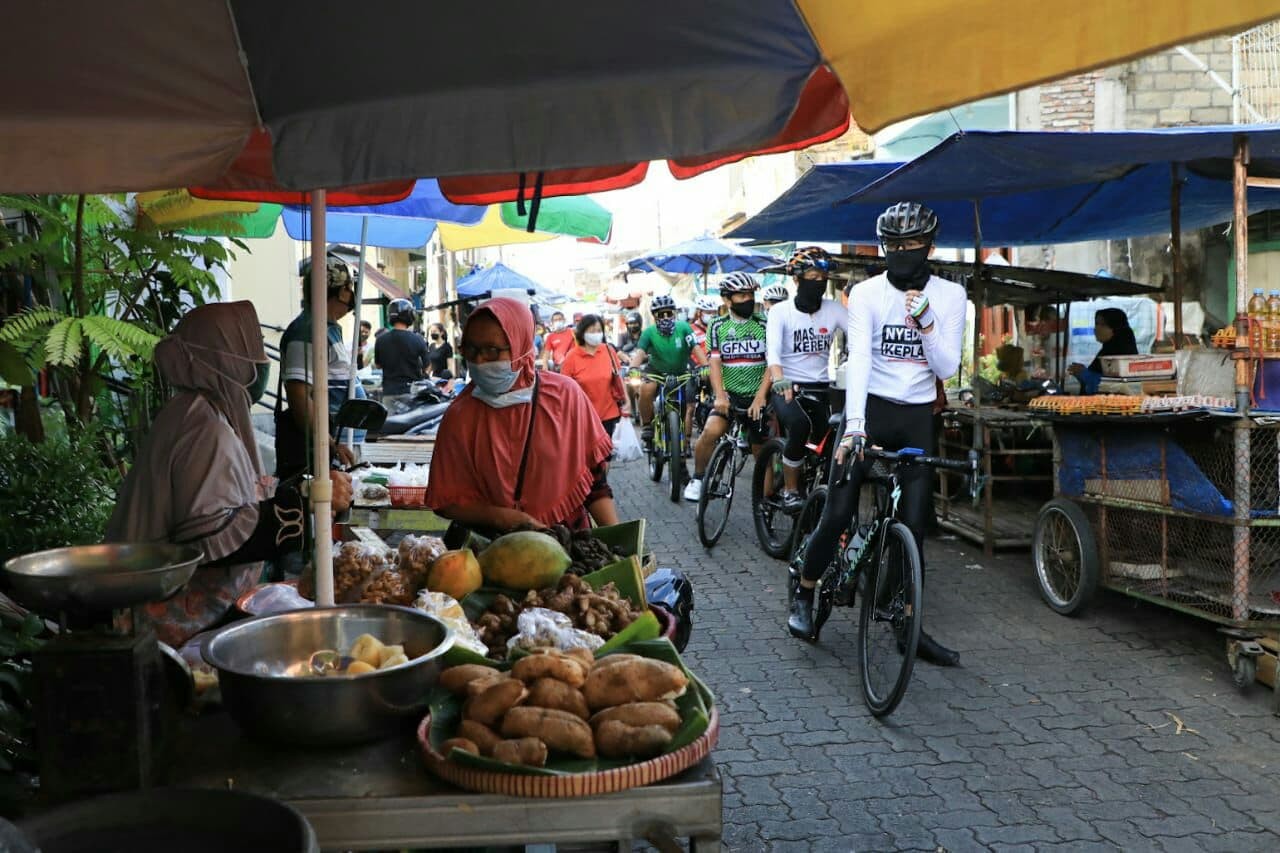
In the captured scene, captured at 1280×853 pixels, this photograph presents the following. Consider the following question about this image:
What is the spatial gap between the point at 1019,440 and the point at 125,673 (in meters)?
8.15

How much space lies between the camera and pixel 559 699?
7.66ft

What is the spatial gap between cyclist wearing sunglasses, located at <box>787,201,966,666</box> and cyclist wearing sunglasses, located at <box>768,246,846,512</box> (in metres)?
2.61

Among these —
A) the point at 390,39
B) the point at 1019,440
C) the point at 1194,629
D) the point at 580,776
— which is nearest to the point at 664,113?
Answer: the point at 390,39

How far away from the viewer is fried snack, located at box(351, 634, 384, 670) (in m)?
2.47

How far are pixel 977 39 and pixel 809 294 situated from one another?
6551 millimetres

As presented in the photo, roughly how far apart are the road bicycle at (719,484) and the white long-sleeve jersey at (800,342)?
2.49ft

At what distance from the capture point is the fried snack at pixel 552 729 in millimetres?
2227

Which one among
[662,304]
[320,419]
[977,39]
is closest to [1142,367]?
[977,39]

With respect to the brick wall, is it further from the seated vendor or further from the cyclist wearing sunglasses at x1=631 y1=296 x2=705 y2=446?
the cyclist wearing sunglasses at x1=631 y1=296 x2=705 y2=446

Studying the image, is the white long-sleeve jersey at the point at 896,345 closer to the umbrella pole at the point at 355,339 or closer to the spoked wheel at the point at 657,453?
the umbrella pole at the point at 355,339

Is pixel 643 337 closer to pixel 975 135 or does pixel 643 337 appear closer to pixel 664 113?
pixel 975 135

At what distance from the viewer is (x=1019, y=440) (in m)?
9.14

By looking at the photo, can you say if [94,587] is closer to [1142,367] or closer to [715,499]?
[1142,367]

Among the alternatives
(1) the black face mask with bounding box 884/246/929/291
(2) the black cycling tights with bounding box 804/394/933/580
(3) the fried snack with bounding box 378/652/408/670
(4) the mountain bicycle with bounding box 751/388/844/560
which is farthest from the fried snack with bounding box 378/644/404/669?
(4) the mountain bicycle with bounding box 751/388/844/560
